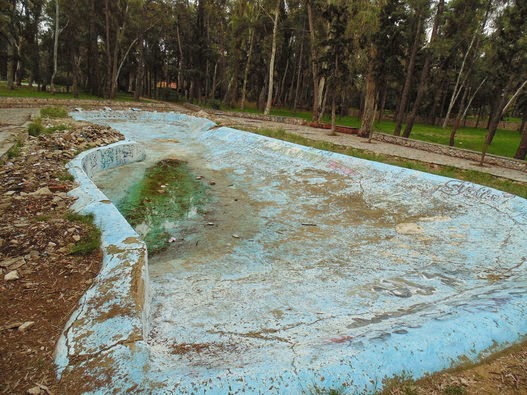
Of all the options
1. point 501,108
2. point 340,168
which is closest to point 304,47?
point 501,108

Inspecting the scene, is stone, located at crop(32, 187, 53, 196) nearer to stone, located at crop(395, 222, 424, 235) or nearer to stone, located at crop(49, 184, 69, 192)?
stone, located at crop(49, 184, 69, 192)

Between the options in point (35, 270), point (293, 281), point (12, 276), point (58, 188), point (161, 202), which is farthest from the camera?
point (161, 202)

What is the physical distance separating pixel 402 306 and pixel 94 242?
347cm

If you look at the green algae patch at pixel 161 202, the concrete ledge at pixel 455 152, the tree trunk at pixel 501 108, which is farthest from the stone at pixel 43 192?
the concrete ledge at pixel 455 152

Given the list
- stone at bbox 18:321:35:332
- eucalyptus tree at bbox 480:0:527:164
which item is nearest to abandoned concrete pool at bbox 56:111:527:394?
stone at bbox 18:321:35:332

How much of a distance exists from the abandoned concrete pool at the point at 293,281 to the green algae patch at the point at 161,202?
0.05 m

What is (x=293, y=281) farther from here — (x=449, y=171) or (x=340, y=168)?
(x=449, y=171)

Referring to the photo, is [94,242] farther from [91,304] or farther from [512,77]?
[512,77]

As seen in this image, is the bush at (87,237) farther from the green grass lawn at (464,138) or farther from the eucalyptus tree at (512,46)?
the green grass lawn at (464,138)

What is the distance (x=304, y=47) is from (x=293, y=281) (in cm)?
3244

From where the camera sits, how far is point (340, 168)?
913 cm

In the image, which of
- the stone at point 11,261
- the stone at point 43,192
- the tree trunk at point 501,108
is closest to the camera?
the stone at point 11,261

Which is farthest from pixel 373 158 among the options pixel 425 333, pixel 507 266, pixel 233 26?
pixel 233 26

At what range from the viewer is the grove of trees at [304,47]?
571 inches
